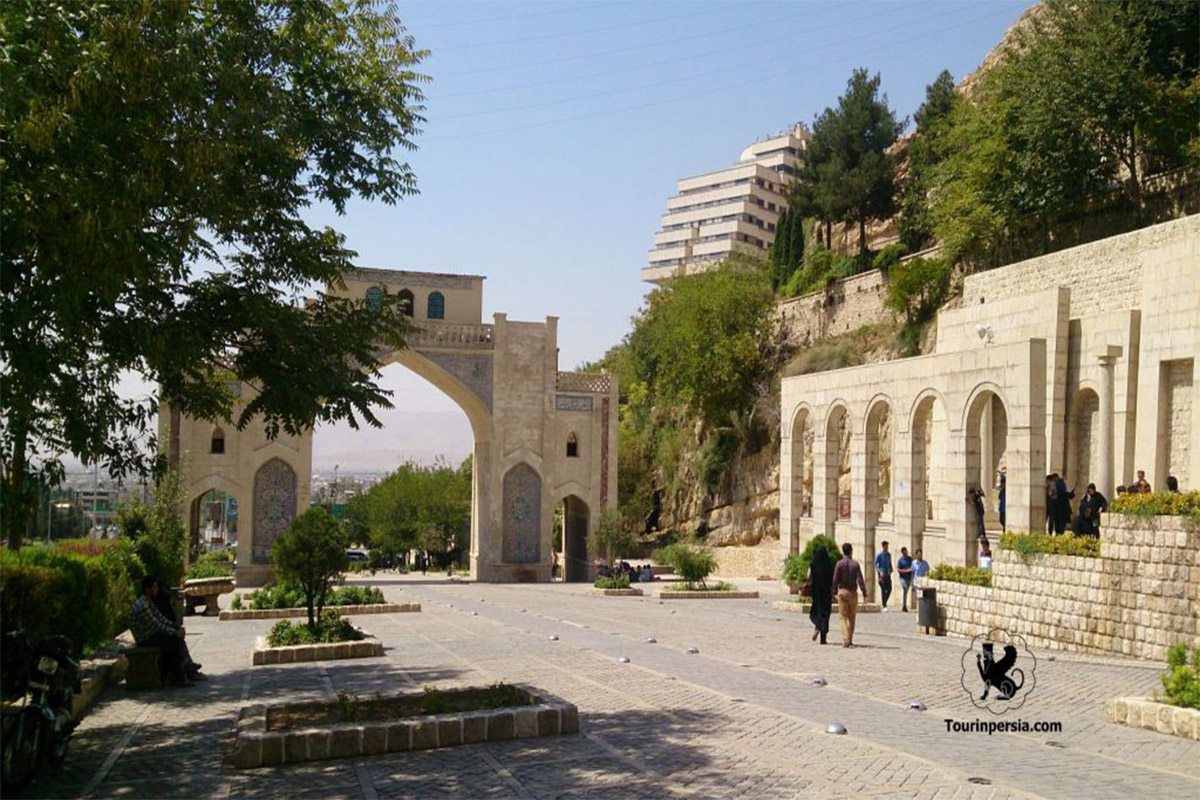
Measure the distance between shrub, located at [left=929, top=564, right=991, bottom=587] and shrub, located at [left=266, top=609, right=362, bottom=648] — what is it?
8890mm

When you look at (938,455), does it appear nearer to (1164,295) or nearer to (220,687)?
(1164,295)

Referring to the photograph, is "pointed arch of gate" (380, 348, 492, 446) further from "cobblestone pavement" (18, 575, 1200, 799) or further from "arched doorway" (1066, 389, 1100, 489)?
"cobblestone pavement" (18, 575, 1200, 799)

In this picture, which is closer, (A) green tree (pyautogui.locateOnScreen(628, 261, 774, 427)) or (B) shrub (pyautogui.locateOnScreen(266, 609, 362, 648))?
(B) shrub (pyautogui.locateOnScreen(266, 609, 362, 648))

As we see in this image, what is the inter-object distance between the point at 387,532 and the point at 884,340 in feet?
105

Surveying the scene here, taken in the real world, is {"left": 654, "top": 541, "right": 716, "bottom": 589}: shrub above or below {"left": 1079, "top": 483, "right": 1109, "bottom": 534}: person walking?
below

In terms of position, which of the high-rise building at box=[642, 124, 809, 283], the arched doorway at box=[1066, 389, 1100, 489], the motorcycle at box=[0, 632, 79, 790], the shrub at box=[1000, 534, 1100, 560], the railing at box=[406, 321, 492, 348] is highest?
the high-rise building at box=[642, 124, 809, 283]

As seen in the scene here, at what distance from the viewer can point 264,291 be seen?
9953 millimetres

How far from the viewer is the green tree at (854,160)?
50.9 meters

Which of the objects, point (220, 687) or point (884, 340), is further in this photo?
point (884, 340)

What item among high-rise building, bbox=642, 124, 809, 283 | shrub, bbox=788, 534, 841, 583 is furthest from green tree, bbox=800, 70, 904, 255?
high-rise building, bbox=642, 124, 809, 283

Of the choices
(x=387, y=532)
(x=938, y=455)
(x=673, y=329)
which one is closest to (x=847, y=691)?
(x=938, y=455)

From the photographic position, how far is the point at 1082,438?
840 inches

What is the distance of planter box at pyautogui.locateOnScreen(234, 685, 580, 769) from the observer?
808 centimetres

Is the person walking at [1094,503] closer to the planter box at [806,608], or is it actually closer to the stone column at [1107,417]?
the stone column at [1107,417]
